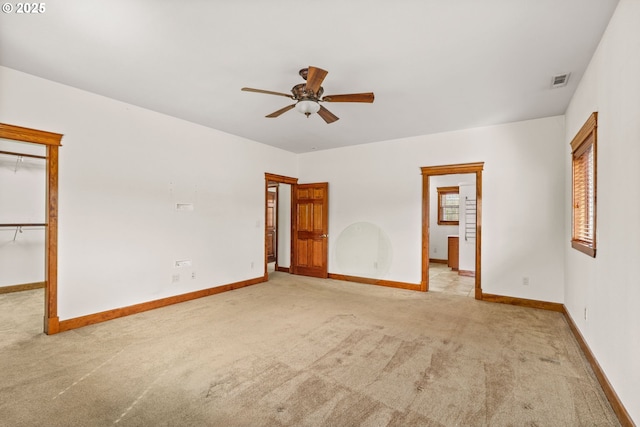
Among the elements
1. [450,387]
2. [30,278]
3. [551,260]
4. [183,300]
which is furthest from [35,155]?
[551,260]

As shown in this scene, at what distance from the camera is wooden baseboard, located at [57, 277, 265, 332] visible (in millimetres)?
3388

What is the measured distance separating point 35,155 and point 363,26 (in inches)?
240

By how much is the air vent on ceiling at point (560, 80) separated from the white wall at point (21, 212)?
7.83m

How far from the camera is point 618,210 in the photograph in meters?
2.05

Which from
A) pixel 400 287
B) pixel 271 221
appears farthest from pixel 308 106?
pixel 271 221

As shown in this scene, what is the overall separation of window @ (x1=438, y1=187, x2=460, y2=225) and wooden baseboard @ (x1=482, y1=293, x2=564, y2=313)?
4168 mm

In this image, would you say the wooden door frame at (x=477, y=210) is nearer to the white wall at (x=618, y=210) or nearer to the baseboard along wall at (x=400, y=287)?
the baseboard along wall at (x=400, y=287)

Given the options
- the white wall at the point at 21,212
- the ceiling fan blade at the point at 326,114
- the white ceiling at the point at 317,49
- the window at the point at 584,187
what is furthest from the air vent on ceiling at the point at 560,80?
the white wall at the point at 21,212

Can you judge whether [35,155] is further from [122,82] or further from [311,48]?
[311,48]

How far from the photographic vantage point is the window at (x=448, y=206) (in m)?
8.62

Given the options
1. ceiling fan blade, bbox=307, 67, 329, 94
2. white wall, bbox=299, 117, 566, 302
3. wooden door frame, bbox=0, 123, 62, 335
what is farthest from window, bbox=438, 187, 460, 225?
wooden door frame, bbox=0, 123, 62, 335

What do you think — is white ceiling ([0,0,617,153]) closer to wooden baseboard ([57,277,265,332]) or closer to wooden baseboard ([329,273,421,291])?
wooden baseboard ([57,277,265,332])

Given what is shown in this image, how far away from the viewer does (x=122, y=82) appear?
129 inches

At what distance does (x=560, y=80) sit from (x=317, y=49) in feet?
8.79
